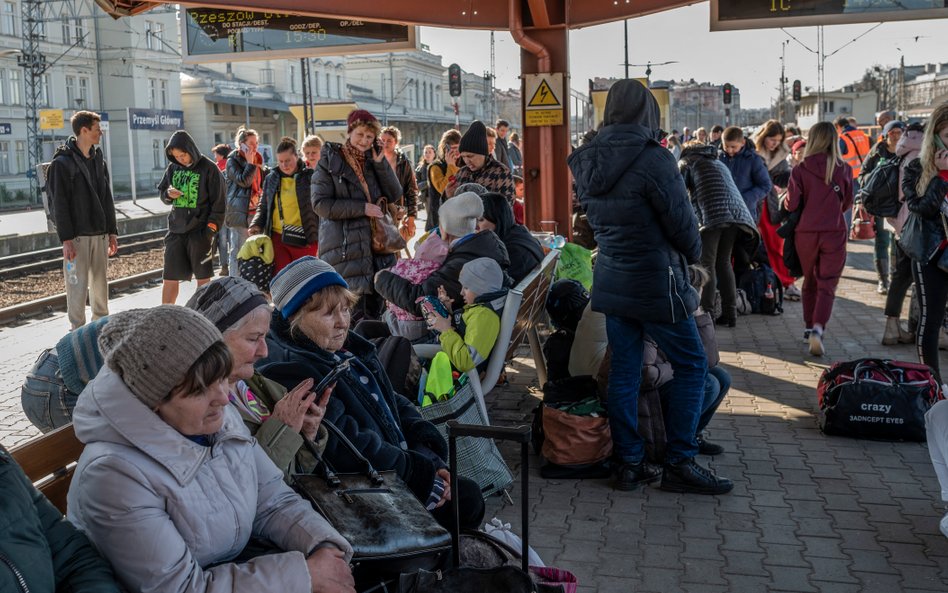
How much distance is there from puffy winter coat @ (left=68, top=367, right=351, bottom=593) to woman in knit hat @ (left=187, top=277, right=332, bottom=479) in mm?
403

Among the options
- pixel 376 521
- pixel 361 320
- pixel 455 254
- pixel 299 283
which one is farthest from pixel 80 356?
pixel 455 254

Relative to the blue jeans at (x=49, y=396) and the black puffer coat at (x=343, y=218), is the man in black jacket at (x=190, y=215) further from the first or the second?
the blue jeans at (x=49, y=396)

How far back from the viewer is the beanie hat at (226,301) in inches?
120

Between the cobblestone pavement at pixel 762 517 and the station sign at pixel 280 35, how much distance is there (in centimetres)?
419

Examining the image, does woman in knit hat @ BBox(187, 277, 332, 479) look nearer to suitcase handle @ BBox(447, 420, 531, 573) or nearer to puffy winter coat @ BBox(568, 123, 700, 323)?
suitcase handle @ BBox(447, 420, 531, 573)

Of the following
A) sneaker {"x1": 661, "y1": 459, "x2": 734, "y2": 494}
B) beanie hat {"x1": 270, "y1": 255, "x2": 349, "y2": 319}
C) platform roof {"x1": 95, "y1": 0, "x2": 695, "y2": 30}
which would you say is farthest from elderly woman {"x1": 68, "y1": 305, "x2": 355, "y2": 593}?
platform roof {"x1": 95, "y1": 0, "x2": 695, "y2": 30}

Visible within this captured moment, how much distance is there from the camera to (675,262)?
4.80m

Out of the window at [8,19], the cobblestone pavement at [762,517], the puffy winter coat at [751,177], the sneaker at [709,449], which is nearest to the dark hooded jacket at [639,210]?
the cobblestone pavement at [762,517]

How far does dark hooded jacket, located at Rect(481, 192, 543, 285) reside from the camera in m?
5.97

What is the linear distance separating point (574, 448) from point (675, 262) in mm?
1159

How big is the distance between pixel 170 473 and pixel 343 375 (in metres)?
1.18

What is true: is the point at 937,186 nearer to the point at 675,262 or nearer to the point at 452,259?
the point at 675,262

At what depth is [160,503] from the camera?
7.40 feet

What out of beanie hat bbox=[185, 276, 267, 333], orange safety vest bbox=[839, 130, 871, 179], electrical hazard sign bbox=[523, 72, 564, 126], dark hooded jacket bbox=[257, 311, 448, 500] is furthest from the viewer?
orange safety vest bbox=[839, 130, 871, 179]
